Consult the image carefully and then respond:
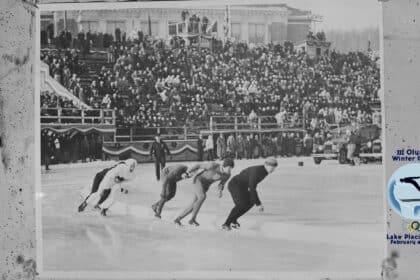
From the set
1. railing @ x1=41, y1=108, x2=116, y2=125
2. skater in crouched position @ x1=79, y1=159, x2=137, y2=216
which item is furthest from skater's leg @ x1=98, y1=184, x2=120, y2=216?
railing @ x1=41, y1=108, x2=116, y2=125

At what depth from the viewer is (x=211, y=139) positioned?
2.10 m

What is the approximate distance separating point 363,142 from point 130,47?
1.08m

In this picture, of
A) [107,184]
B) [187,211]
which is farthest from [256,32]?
[107,184]

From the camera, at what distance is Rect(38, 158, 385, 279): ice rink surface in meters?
2.02

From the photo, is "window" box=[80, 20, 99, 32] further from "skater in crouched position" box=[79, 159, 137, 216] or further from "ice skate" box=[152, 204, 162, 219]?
"ice skate" box=[152, 204, 162, 219]

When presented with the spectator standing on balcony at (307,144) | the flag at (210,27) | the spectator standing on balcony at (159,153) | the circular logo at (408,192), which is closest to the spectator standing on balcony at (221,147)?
the spectator standing on balcony at (159,153)

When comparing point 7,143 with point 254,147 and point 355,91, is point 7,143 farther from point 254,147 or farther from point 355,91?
point 355,91

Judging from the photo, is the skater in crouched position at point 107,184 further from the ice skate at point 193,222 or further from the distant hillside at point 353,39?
the distant hillside at point 353,39

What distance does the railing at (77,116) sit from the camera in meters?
2.15

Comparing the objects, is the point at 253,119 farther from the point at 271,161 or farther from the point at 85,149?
the point at 85,149

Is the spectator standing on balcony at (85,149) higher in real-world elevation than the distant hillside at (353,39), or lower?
lower

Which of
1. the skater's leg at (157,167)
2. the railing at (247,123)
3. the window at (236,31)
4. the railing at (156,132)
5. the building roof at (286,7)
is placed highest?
the building roof at (286,7)

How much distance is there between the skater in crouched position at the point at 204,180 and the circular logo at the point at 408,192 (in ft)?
2.27

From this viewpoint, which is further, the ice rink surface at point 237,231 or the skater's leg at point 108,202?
the skater's leg at point 108,202
